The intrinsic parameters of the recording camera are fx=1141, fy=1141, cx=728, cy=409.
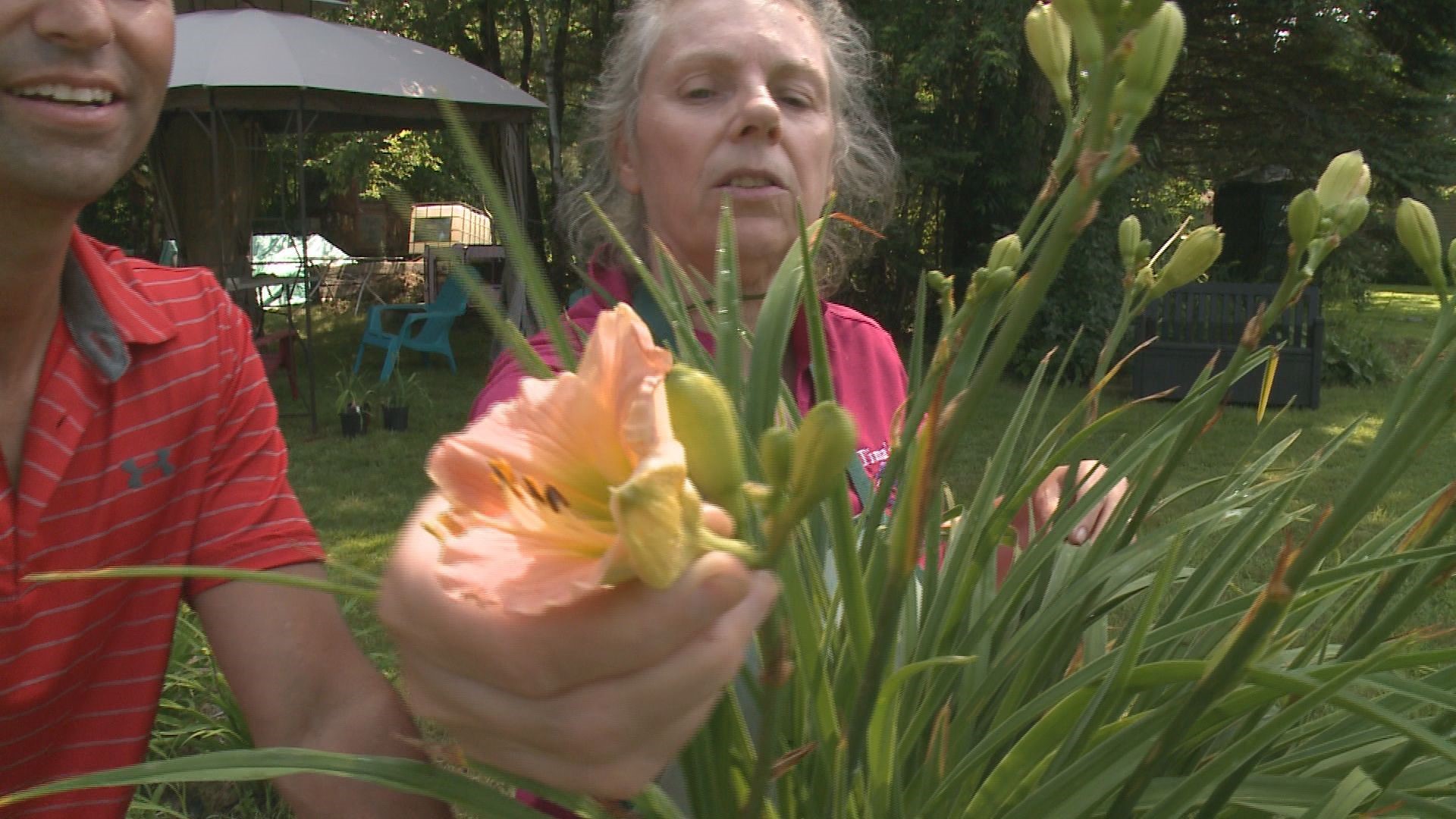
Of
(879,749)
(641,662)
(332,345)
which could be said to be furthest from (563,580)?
(332,345)

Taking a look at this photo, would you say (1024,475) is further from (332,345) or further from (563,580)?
(332,345)

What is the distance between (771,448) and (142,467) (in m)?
0.93

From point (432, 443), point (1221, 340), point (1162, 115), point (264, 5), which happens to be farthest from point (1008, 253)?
point (264, 5)

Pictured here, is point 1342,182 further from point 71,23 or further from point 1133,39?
point 71,23

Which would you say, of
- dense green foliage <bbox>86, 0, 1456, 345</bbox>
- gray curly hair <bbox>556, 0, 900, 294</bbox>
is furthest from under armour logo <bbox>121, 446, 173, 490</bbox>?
dense green foliage <bbox>86, 0, 1456, 345</bbox>

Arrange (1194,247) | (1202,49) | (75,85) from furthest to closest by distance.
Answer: (1202,49) < (75,85) < (1194,247)

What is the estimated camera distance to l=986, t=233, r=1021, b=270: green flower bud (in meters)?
0.49

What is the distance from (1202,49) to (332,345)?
734cm

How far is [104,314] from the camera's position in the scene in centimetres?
109

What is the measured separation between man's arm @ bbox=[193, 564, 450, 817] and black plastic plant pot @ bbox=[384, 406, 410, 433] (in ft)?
17.0

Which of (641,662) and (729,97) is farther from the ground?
(729,97)

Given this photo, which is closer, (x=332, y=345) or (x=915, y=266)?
(x=915, y=266)

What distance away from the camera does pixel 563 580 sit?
335 millimetres

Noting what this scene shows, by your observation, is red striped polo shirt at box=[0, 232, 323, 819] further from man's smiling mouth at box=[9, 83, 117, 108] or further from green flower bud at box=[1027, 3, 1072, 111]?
green flower bud at box=[1027, 3, 1072, 111]
